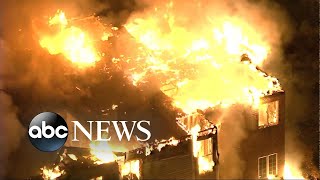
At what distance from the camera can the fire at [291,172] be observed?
23567 millimetres

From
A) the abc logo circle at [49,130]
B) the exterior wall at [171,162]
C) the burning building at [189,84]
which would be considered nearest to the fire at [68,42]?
the burning building at [189,84]

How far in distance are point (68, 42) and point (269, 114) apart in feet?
38.9

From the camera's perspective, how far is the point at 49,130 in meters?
17.7

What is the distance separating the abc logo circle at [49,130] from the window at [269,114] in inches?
341

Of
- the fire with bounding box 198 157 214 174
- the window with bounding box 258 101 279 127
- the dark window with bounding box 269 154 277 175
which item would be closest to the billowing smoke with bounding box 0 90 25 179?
the fire with bounding box 198 157 214 174

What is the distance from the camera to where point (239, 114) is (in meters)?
20.4

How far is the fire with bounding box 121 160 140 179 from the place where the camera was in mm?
18344

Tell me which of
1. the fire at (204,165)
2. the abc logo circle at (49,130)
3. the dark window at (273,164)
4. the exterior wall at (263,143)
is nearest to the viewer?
the abc logo circle at (49,130)

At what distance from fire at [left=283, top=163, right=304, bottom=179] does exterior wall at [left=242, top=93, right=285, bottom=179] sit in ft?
6.22

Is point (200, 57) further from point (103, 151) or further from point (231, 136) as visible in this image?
point (103, 151)

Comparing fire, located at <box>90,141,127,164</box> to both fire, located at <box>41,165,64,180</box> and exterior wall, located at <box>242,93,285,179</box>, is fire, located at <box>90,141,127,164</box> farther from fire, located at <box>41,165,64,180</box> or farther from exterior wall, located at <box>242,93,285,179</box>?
exterior wall, located at <box>242,93,285,179</box>

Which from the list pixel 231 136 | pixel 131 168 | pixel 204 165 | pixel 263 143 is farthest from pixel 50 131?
pixel 263 143

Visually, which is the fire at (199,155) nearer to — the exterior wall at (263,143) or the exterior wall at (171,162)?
the exterior wall at (171,162)

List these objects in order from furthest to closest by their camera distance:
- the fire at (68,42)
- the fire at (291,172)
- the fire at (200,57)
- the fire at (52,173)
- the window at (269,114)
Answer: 1. the fire at (68,42)
2. the fire at (291,172)
3. the fire at (200,57)
4. the window at (269,114)
5. the fire at (52,173)
